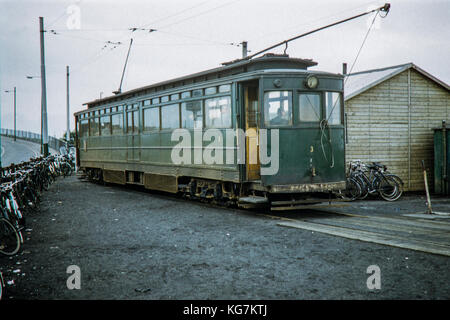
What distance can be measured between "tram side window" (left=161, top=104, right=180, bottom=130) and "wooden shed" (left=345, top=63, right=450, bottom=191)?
547 centimetres

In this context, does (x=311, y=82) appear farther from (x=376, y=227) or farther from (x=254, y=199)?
(x=376, y=227)

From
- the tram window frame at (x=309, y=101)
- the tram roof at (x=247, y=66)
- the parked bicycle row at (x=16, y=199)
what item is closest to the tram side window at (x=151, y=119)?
the tram roof at (x=247, y=66)

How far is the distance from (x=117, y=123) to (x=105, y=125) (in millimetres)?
1402

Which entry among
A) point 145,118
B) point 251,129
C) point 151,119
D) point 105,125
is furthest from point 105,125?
point 251,129

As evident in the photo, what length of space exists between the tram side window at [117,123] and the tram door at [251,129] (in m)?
7.22

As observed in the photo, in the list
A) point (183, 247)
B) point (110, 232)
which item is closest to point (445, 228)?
point (183, 247)

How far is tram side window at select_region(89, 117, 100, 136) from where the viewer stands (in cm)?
1778

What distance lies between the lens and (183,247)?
6.26 metres

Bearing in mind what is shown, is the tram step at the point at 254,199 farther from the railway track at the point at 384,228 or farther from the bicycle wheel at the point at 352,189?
the bicycle wheel at the point at 352,189

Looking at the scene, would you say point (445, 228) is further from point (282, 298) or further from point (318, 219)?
point (282, 298)

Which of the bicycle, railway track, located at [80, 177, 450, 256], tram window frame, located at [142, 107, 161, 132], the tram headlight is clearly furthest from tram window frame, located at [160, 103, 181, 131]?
the bicycle

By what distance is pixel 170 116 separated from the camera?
12.0 m

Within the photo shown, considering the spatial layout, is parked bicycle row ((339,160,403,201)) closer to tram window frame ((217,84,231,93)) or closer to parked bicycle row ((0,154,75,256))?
tram window frame ((217,84,231,93))

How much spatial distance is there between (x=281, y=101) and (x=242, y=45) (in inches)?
362
